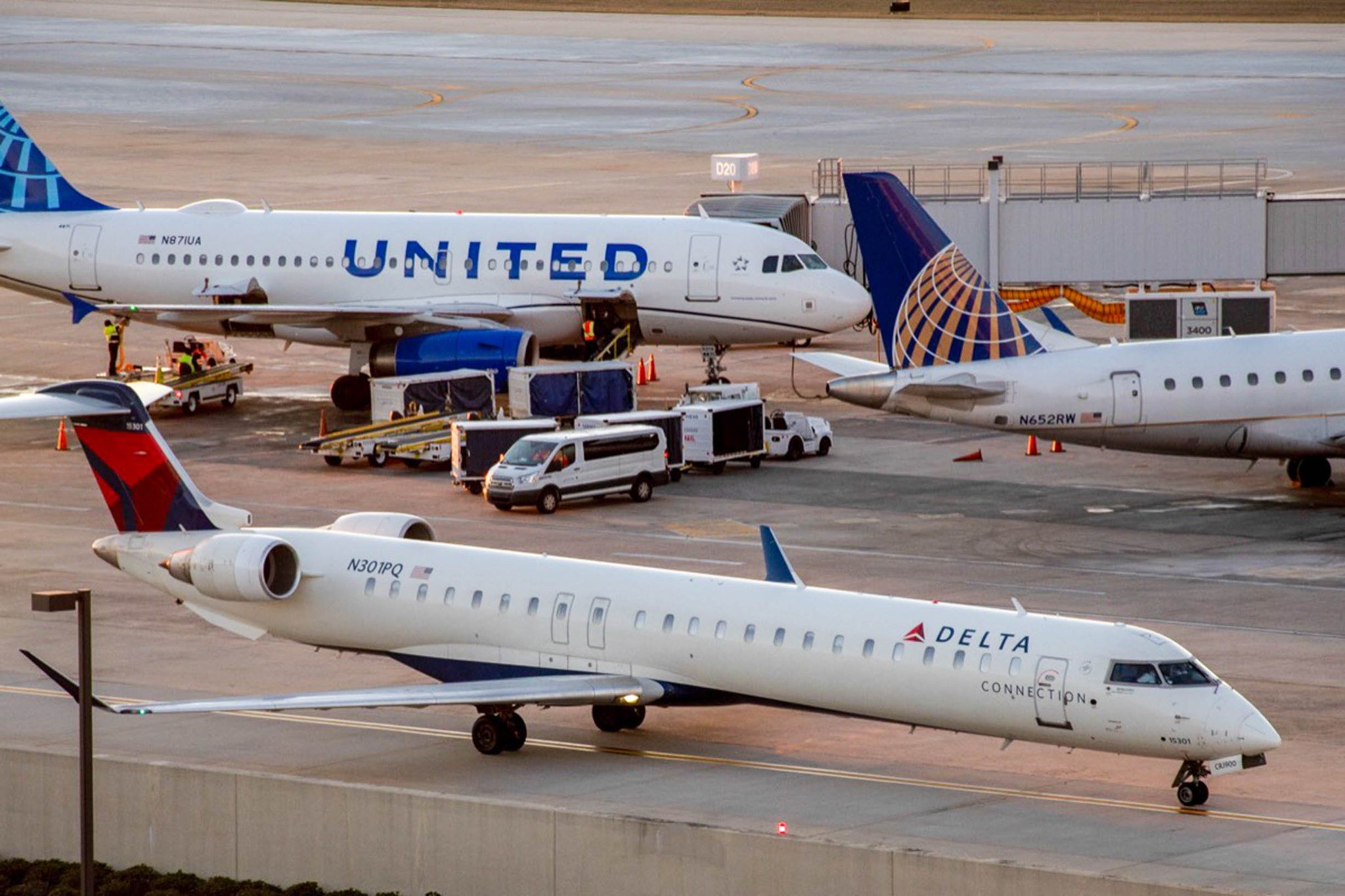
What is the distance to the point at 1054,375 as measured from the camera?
5366 centimetres

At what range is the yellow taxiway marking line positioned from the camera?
32281 millimetres

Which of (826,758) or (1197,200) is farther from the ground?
(1197,200)

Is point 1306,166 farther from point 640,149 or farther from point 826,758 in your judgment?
point 826,758

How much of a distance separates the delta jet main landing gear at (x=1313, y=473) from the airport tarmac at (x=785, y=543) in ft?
1.83

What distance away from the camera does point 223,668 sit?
41.6 metres

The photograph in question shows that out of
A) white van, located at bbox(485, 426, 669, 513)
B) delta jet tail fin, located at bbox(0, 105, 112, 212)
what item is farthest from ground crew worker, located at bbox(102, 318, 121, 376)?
white van, located at bbox(485, 426, 669, 513)

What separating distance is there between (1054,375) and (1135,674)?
22.3m

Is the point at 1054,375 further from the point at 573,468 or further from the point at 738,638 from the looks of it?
the point at 738,638

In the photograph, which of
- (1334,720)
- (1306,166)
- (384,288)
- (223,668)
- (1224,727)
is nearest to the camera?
(1224,727)

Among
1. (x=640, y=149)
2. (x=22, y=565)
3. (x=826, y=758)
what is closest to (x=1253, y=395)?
(x=826, y=758)

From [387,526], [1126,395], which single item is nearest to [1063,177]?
[1126,395]

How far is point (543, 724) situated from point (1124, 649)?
9837 millimetres

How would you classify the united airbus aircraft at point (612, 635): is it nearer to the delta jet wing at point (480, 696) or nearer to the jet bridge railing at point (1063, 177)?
the delta jet wing at point (480, 696)

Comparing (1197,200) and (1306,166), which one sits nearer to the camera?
(1197,200)
